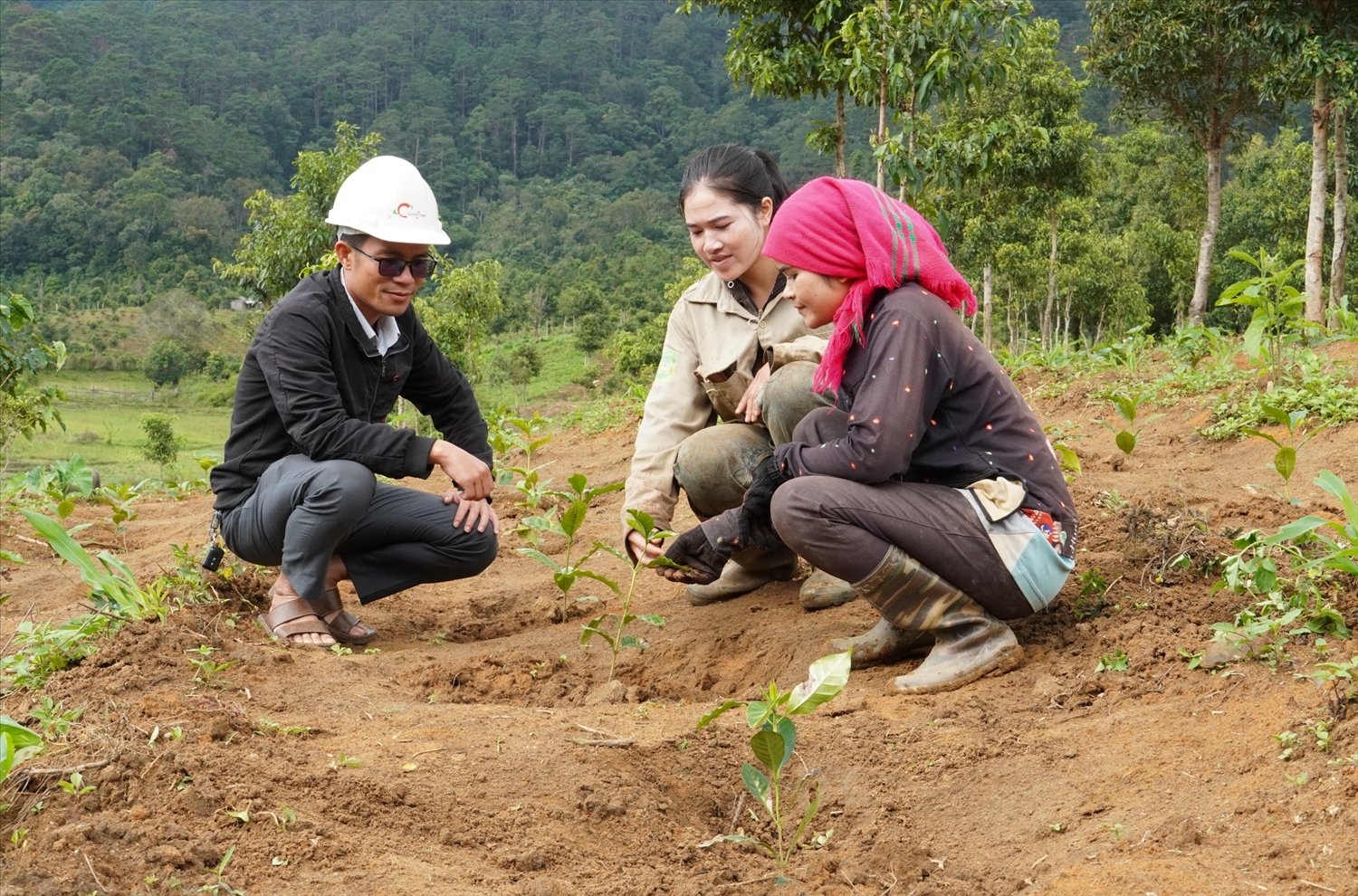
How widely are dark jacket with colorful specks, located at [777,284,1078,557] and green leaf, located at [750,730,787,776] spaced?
2.62 feet

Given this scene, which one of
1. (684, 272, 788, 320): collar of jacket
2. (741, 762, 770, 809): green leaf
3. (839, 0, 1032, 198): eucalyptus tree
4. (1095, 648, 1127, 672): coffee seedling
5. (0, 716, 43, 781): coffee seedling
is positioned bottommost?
(1095, 648, 1127, 672): coffee seedling

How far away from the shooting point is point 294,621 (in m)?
3.19

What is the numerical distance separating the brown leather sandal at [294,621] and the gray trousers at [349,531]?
7 centimetres

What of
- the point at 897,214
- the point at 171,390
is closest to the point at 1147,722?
the point at 897,214

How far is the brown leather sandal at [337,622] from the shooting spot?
333cm

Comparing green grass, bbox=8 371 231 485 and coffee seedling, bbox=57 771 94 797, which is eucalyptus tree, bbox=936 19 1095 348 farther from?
green grass, bbox=8 371 231 485

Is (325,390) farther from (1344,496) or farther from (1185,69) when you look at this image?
(1185,69)

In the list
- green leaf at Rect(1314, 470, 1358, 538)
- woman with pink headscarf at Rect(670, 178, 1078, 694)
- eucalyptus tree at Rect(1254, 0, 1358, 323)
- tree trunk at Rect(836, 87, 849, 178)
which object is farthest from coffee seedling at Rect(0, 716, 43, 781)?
eucalyptus tree at Rect(1254, 0, 1358, 323)

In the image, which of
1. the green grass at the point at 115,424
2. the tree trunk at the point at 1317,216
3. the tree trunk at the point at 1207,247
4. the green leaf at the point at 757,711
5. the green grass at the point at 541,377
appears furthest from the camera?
the green grass at the point at 541,377

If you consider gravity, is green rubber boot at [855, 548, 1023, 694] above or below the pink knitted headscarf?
below

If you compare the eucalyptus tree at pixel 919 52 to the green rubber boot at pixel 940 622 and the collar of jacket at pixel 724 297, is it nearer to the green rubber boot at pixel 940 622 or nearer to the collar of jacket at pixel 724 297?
the collar of jacket at pixel 724 297

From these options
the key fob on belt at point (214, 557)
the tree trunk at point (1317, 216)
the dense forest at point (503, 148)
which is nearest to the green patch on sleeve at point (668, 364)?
the key fob on belt at point (214, 557)

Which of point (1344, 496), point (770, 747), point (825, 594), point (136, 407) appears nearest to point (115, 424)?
point (136, 407)

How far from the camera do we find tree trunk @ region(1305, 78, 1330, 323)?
11070 mm
